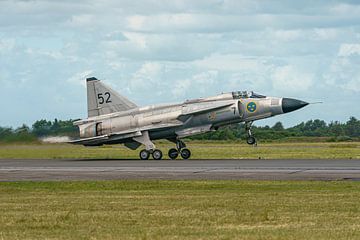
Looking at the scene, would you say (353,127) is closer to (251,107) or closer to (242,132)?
(242,132)

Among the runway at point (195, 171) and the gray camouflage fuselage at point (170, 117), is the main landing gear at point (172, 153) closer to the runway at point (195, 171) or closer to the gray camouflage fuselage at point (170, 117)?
the gray camouflage fuselage at point (170, 117)

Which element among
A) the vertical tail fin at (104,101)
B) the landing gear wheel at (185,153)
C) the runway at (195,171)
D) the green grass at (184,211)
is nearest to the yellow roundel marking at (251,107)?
the landing gear wheel at (185,153)

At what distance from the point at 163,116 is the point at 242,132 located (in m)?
69.6

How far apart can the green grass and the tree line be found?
21.5 metres

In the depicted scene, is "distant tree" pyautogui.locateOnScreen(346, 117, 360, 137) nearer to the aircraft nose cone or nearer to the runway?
the aircraft nose cone

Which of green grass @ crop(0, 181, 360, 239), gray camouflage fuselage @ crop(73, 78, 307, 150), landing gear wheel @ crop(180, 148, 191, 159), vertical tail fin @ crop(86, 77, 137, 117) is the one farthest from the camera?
vertical tail fin @ crop(86, 77, 137, 117)

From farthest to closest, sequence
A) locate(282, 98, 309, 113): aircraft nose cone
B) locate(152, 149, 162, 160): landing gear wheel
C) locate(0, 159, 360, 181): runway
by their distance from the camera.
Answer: locate(152, 149, 162, 160): landing gear wheel → locate(282, 98, 309, 113): aircraft nose cone → locate(0, 159, 360, 181): runway

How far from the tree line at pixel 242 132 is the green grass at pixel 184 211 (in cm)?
2148

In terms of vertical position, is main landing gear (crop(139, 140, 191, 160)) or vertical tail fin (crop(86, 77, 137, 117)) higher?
vertical tail fin (crop(86, 77, 137, 117))

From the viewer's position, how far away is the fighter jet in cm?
4169

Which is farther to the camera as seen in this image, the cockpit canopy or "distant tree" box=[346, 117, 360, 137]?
"distant tree" box=[346, 117, 360, 137]

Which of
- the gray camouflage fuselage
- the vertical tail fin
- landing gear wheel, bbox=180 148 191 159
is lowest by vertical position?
landing gear wheel, bbox=180 148 191 159

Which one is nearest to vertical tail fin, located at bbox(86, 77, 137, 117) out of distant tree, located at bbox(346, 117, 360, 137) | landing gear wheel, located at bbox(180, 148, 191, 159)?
landing gear wheel, located at bbox(180, 148, 191, 159)

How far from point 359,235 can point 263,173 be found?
15829 millimetres
